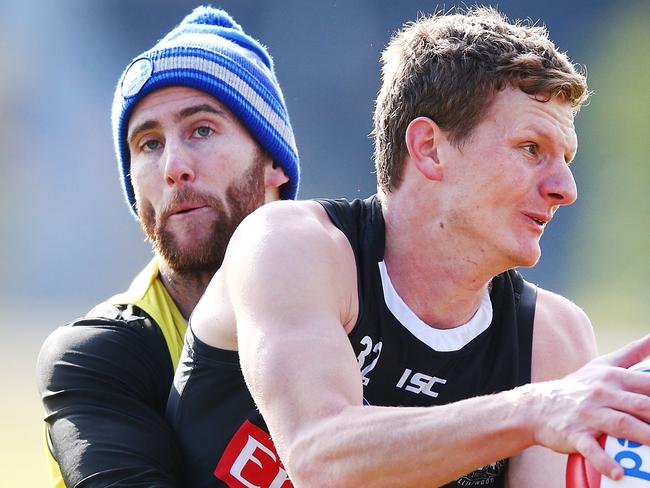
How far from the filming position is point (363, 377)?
2.56 meters

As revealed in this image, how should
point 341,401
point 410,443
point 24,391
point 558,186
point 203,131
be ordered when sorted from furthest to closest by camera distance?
point 24,391 < point 203,131 < point 558,186 < point 341,401 < point 410,443

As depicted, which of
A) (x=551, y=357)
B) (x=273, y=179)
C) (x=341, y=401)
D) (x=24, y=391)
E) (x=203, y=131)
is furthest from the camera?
(x=24, y=391)

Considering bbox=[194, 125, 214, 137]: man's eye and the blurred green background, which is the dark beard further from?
the blurred green background

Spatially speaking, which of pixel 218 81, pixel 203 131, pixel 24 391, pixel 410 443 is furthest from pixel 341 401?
pixel 24 391

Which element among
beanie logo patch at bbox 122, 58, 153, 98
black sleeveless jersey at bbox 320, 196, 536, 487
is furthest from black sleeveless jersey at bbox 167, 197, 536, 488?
beanie logo patch at bbox 122, 58, 153, 98

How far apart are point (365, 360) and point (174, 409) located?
586 millimetres

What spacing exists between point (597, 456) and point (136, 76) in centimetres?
225

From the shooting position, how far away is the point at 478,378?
2.66m

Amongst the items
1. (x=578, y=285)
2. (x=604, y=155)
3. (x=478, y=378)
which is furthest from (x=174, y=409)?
(x=604, y=155)

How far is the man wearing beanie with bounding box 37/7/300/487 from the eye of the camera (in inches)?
107

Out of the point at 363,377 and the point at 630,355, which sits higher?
the point at 363,377

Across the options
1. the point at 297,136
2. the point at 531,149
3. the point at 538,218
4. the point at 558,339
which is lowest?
the point at 558,339

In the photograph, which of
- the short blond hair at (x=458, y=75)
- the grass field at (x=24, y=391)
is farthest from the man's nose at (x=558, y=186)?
the grass field at (x=24, y=391)

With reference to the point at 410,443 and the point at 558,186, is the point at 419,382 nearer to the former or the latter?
the point at 558,186
